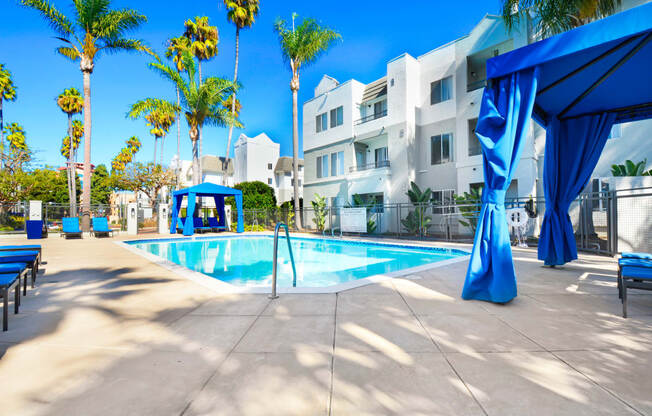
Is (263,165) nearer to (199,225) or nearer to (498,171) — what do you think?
(199,225)

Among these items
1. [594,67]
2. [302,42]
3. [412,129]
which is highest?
[302,42]

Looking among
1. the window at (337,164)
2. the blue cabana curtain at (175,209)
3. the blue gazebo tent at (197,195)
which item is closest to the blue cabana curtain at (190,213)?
the blue gazebo tent at (197,195)

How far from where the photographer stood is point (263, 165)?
34.8m

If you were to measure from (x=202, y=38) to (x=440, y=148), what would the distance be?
58.2ft

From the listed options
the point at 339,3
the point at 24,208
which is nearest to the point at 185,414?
the point at 339,3

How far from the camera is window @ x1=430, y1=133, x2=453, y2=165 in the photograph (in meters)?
14.8

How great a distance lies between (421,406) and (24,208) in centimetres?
2210

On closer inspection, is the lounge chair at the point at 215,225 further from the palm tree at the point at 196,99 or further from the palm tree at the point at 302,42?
the palm tree at the point at 302,42

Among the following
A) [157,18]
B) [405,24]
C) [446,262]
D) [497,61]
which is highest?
[157,18]

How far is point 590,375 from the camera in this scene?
183 cm

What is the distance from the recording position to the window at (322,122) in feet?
64.6

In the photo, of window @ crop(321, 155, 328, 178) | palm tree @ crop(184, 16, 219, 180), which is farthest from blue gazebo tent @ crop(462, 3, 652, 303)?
palm tree @ crop(184, 16, 219, 180)

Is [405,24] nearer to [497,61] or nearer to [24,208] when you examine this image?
[497,61]

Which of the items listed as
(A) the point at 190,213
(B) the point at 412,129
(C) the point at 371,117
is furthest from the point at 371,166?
(A) the point at 190,213
